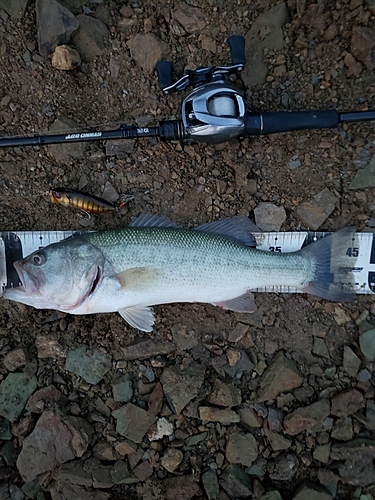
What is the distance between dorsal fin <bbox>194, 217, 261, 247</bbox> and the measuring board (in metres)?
0.21

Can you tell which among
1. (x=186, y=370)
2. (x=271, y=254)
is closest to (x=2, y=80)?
(x=271, y=254)

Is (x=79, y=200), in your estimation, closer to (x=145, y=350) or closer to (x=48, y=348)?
(x=48, y=348)

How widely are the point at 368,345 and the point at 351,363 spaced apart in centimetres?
24

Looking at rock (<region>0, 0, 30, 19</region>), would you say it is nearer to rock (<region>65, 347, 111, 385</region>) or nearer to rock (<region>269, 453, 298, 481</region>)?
rock (<region>65, 347, 111, 385</region>)

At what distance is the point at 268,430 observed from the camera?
3312 millimetres

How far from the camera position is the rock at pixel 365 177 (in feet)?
11.4

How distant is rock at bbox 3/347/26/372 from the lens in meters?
3.44

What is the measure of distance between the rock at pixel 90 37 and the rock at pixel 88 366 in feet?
10.1

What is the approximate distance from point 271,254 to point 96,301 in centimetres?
166

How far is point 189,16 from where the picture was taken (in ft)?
11.7

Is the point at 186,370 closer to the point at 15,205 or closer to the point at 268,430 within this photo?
the point at 268,430

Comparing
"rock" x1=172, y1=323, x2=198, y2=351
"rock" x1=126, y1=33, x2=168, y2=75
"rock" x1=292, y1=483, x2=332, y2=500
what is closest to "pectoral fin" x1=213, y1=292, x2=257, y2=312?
"rock" x1=172, y1=323, x2=198, y2=351

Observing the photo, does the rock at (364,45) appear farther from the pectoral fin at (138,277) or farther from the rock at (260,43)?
the pectoral fin at (138,277)

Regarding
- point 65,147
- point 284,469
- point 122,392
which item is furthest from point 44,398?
point 65,147
